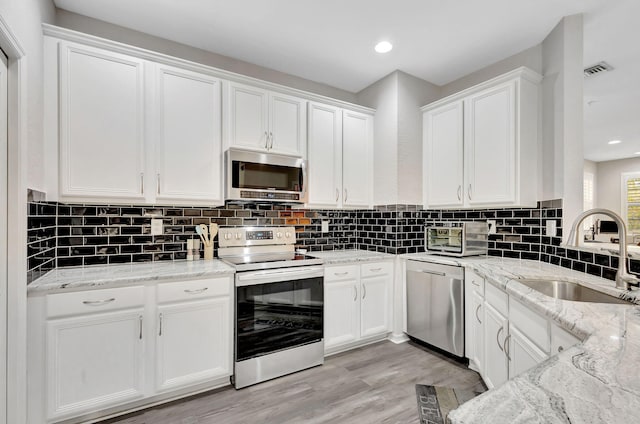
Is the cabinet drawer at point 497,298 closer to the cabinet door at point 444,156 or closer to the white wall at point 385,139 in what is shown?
the cabinet door at point 444,156

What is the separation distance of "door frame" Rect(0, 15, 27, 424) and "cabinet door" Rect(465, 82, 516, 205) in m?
3.14

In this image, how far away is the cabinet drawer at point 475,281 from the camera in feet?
7.76

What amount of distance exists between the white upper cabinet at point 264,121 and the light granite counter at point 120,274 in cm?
101

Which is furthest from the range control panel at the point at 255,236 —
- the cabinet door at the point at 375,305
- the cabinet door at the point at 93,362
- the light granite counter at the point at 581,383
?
the light granite counter at the point at 581,383

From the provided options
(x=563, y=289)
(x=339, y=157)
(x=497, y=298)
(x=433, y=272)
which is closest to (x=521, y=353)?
(x=497, y=298)

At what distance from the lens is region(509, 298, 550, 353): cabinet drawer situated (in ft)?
4.72

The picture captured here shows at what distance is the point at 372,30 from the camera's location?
2.55 metres

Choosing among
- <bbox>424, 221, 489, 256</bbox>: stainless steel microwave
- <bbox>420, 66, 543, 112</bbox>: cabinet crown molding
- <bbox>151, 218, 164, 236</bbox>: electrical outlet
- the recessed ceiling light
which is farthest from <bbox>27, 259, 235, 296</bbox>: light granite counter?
<bbox>420, 66, 543, 112</bbox>: cabinet crown molding

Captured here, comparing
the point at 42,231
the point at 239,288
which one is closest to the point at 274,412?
the point at 239,288

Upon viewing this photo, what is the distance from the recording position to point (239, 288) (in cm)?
232

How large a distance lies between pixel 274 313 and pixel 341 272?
0.73 metres

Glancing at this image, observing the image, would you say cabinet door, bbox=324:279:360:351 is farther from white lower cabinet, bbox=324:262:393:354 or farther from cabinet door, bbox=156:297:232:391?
cabinet door, bbox=156:297:232:391

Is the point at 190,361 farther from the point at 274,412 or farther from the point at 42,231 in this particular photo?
the point at 42,231

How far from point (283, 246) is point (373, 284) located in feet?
3.12
